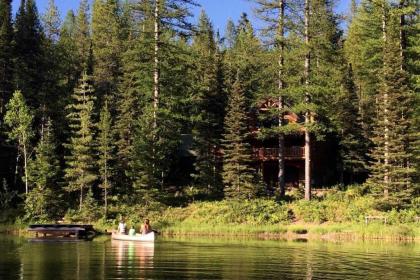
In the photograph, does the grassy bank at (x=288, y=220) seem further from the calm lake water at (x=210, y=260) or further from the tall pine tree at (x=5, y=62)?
the tall pine tree at (x=5, y=62)

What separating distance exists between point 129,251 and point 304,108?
68.6 ft

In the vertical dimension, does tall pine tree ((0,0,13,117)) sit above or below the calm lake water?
above

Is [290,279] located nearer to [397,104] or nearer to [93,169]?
[397,104]

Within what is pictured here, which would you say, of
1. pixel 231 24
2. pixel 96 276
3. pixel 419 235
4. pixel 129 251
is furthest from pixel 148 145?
pixel 231 24

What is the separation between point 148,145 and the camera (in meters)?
47.2

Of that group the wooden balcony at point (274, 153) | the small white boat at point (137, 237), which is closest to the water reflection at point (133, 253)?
the small white boat at point (137, 237)

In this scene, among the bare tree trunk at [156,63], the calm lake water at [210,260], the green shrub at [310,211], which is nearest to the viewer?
the calm lake water at [210,260]

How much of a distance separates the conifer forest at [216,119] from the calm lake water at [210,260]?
12294mm

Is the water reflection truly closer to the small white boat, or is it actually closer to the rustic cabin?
the small white boat

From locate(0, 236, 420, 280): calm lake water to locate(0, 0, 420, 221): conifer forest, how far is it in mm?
12294

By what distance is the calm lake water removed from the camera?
20453mm

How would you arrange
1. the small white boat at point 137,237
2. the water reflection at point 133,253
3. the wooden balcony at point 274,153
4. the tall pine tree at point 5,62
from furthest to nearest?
the tall pine tree at point 5,62
the wooden balcony at point 274,153
the small white boat at point 137,237
the water reflection at point 133,253

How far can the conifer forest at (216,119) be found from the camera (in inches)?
1812

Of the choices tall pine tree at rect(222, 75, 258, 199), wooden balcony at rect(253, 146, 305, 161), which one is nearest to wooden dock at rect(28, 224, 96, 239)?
tall pine tree at rect(222, 75, 258, 199)
